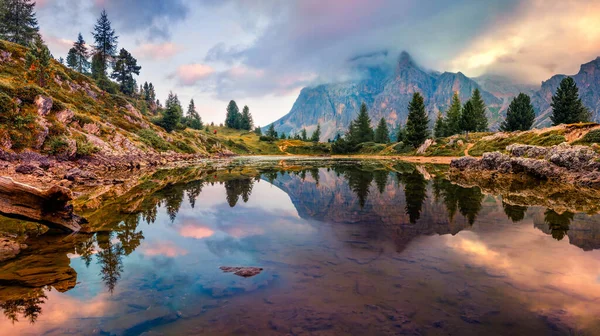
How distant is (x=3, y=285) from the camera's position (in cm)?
729

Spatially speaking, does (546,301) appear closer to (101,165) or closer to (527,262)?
(527,262)

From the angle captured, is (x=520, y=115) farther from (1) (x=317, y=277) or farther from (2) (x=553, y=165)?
(1) (x=317, y=277)

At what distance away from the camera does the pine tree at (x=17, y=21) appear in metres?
85.0

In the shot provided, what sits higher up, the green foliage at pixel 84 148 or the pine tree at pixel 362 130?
the pine tree at pixel 362 130

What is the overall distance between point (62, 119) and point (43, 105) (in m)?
3.47

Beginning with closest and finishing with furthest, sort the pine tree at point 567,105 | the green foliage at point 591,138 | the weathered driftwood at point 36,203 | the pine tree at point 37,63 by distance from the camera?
the weathered driftwood at point 36,203 < the green foliage at point 591,138 < the pine tree at point 37,63 < the pine tree at point 567,105

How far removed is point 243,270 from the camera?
28.1 ft

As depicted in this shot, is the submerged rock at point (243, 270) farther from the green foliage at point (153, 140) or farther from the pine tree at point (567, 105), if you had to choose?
the pine tree at point (567, 105)

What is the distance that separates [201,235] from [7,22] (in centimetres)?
12550

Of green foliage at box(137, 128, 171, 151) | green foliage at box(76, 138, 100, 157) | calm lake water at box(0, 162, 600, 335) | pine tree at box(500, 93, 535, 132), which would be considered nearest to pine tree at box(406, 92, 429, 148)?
pine tree at box(500, 93, 535, 132)

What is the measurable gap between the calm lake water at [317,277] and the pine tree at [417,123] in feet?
248

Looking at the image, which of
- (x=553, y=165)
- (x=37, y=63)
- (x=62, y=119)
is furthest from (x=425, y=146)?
(x=37, y=63)

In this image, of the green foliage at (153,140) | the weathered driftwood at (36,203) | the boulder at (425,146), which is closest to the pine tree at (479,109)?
the boulder at (425,146)

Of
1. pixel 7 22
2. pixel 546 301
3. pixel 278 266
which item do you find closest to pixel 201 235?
pixel 278 266
